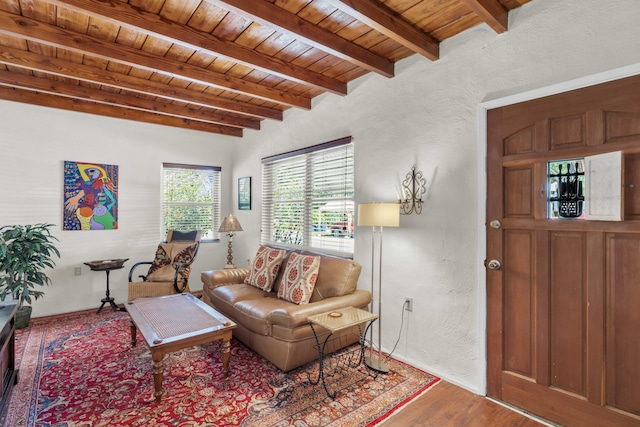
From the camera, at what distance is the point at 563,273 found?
6.44 ft

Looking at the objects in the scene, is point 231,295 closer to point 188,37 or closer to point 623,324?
point 188,37

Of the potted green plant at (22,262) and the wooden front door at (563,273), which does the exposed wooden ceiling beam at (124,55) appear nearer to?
the potted green plant at (22,262)

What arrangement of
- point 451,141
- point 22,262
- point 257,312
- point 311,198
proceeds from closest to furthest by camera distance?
point 451,141 < point 257,312 < point 22,262 < point 311,198

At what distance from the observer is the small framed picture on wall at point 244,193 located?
16.3 feet

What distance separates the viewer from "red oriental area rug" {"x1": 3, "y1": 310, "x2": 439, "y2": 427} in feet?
6.54

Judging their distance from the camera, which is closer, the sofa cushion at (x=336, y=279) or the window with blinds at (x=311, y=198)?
the sofa cushion at (x=336, y=279)

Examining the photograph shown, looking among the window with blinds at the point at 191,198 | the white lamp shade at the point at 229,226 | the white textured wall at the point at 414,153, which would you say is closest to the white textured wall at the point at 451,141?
the white textured wall at the point at 414,153

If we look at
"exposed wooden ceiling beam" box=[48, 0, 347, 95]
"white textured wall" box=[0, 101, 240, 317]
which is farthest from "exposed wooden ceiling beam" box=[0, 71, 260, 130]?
"exposed wooden ceiling beam" box=[48, 0, 347, 95]

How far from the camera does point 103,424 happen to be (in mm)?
1929

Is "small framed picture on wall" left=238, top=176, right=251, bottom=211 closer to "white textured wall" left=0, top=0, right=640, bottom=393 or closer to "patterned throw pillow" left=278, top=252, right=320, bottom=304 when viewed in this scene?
"white textured wall" left=0, top=0, right=640, bottom=393

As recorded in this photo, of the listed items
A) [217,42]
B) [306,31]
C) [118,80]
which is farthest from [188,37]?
[118,80]

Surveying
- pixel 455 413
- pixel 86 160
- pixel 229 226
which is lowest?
pixel 455 413

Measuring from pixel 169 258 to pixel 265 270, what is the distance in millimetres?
1682

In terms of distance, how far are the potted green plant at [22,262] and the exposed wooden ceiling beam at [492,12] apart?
4491 millimetres
